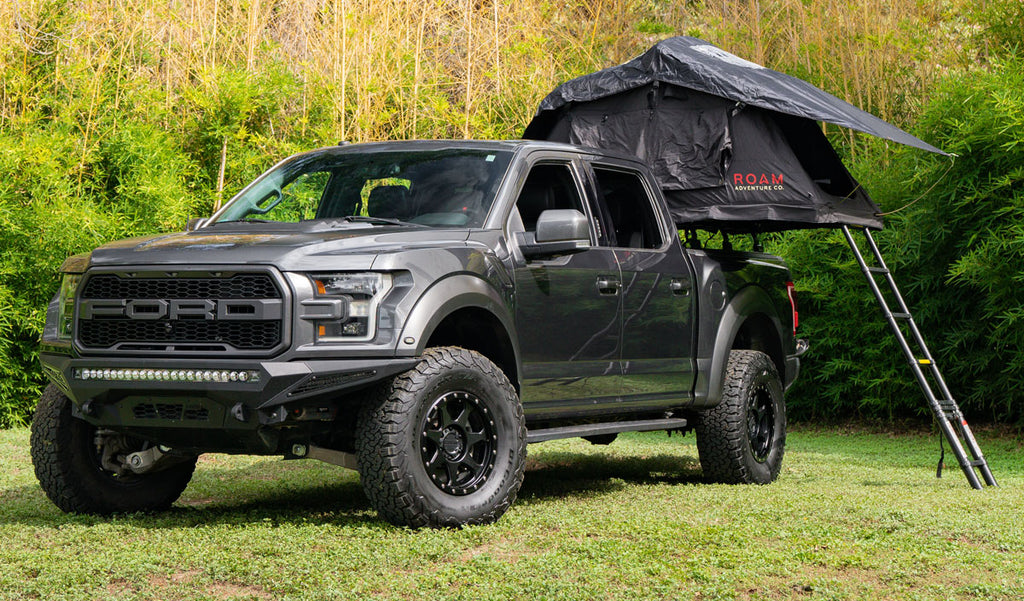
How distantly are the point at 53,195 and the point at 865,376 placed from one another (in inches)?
287

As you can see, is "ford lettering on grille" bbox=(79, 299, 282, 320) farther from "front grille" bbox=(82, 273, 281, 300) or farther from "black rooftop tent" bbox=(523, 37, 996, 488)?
"black rooftop tent" bbox=(523, 37, 996, 488)

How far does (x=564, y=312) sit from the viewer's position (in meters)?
6.18

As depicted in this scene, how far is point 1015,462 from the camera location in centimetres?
940

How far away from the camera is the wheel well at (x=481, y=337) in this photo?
5.77 metres

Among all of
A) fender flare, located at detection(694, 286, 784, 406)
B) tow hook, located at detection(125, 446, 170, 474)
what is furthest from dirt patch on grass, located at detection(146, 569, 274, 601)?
fender flare, located at detection(694, 286, 784, 406)

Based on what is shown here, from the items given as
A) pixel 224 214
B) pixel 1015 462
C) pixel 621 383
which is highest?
pixel 224 214

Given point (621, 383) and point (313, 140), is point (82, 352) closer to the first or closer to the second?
point (621, 383)

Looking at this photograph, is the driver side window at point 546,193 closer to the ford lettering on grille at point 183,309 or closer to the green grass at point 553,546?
the green grass at point 553,546

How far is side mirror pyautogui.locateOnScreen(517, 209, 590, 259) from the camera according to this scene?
5832 millimetres

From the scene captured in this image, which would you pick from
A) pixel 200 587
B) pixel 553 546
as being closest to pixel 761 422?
pixel 553 546

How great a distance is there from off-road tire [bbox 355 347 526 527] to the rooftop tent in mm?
2928

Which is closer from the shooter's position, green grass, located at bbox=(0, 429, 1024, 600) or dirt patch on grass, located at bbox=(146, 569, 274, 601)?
dirt patch on grass, located at bbox=(146, 569, 274, 601)

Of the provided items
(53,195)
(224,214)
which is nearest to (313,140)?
(53,195)

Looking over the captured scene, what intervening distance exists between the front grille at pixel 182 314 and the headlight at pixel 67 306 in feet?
0.34
